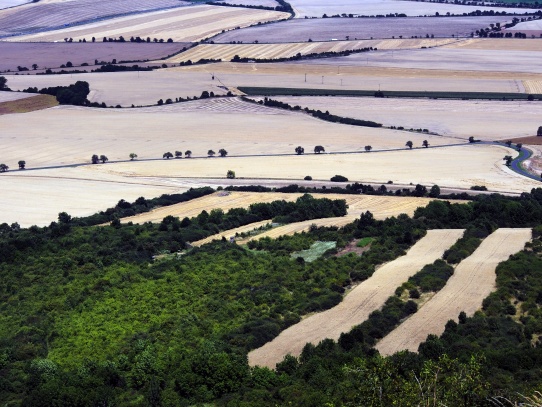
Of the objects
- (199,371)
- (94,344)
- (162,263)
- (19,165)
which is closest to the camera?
(199,371)

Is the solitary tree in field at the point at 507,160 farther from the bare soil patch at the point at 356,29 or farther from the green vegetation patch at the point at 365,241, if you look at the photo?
the bare soil patch at the point at 356,29

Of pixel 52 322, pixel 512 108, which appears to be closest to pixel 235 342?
pixel 52 322

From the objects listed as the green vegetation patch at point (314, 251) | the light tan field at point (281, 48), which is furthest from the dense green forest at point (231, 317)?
the light tan field at point (281, 48)

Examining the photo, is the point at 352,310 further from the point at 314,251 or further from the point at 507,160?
the point at 507,160

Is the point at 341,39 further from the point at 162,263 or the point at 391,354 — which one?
the point at 391,354

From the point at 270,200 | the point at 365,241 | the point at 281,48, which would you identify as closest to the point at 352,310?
the point at 365,241

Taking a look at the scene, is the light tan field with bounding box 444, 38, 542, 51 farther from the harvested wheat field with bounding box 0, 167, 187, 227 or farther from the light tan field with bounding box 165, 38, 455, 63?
the harvested wheat field with bounding box 0, 167, 187, 227

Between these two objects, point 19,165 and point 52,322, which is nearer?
point 52,322
